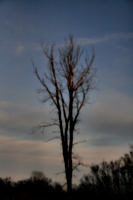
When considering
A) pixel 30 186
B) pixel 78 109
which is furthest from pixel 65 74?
pixel 30 186

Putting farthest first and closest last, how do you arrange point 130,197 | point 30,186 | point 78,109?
point 30,186 < point 78,109 < point 130,197

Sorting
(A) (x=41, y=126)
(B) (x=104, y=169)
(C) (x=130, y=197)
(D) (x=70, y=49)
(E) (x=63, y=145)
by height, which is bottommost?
(C) (x=130, y=197)

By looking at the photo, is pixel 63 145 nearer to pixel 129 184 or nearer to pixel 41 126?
pixel 41 126

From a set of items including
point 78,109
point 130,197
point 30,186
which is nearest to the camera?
point 130,197

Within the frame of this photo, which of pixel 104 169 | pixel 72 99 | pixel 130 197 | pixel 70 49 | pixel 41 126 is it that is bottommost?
pixel 130 197

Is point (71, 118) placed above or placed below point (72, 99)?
below

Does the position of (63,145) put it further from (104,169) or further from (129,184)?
(129,184)

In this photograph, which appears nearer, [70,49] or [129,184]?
[129,184]

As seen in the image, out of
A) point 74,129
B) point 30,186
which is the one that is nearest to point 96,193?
point 74,129

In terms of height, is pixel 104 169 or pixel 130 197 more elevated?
pixel 104 169

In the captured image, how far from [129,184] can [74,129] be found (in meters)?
3.66

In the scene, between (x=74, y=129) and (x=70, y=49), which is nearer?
(x=74, y=129)

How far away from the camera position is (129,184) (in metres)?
11.9

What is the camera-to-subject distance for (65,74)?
14.8m
